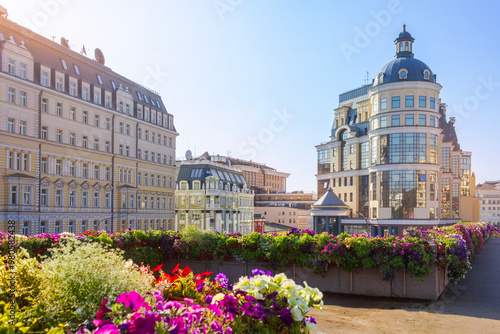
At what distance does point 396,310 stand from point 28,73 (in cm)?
3731

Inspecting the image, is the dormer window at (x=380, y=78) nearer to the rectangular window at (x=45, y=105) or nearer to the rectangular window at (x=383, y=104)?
the rectangular window at (x=383, y=104)

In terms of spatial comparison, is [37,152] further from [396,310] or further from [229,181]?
[229,181]

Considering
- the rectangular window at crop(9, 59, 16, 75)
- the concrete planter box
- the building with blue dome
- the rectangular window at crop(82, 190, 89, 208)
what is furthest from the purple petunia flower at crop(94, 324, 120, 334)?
the building with blue dome

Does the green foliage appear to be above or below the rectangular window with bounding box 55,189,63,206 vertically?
below

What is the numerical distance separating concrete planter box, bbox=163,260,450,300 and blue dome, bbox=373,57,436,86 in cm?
4993

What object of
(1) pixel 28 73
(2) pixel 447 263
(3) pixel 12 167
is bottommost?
(2) pixel 447 263

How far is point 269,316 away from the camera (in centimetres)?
542

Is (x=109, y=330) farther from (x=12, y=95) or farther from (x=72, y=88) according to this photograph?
(x=72, y=88)

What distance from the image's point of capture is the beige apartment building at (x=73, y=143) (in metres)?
38.7

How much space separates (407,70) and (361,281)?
52.1m

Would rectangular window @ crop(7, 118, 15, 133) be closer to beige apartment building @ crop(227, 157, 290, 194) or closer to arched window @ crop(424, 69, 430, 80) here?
arched window @ crop(424, 69, 430, 80)

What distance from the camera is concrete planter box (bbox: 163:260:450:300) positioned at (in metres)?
14.2

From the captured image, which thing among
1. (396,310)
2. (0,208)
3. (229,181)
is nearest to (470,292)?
(396,310)

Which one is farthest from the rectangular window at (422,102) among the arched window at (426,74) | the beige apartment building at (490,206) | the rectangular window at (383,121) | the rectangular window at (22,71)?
the beige apartment building at (490,206)
